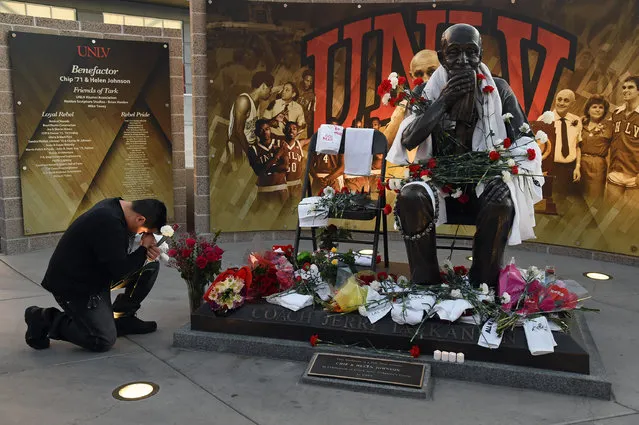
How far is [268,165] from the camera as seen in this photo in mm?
6152

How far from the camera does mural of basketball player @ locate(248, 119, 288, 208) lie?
609cm

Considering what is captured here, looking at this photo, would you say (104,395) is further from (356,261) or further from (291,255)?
(356,261)

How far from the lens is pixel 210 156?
5.96m

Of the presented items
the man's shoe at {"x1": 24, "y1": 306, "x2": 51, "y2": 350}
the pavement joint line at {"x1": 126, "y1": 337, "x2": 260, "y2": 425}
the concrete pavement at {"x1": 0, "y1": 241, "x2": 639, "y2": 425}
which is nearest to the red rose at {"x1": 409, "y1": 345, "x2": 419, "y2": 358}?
the concrete pavement at {"x1": 0, "y1": 241, "x2": 639, "y2": 425}

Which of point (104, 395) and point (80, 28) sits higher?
point (80, 28)

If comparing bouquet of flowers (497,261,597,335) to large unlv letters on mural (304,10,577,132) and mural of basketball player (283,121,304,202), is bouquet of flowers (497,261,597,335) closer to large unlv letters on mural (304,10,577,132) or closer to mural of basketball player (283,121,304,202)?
large unlv letters on mural (304,10,577,132)

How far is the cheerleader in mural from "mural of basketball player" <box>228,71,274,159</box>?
3110 mm

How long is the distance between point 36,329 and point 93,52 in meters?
3.24

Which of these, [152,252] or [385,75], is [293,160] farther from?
[152,252]

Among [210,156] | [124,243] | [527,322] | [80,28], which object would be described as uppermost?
[80,28]

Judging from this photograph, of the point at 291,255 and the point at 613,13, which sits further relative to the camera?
the point at 613,13

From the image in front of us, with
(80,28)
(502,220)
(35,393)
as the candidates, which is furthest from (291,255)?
(80,28)

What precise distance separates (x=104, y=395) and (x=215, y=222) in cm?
336

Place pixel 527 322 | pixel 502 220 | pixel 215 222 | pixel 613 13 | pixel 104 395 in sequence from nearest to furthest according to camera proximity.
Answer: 1. pixel 104 395
2. pixel 527 322
3. pixel 502 220
4. pixel 613 13
5. pixel 215 222
